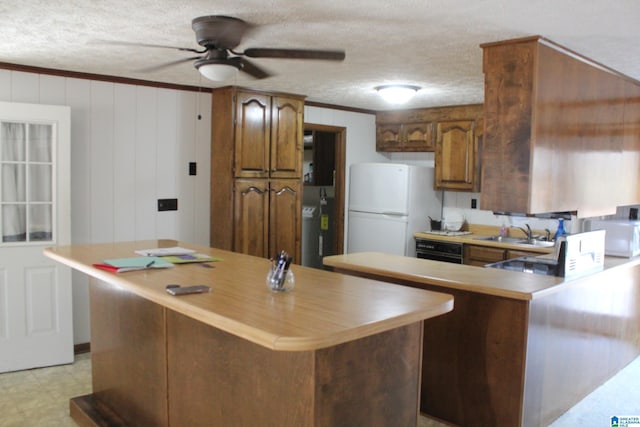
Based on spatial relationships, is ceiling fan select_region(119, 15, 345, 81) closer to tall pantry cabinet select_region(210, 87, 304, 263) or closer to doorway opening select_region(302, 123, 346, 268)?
tall pantry cabinet select_region(210, 87, 304, 263)

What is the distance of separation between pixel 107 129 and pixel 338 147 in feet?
7.99

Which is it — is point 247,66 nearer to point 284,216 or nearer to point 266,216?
point 266,216

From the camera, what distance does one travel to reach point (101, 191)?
14.2 feet

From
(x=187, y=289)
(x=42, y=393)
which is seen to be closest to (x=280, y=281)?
(x=187, y=289)

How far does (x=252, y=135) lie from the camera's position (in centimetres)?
473

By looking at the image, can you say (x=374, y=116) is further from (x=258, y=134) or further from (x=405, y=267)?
(x=405, y=267)

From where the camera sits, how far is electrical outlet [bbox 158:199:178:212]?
15.2ft

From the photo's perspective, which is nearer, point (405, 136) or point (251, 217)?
point (251, 217)

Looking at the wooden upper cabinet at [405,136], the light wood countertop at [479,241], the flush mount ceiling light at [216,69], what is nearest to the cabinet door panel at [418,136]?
the wooden upper cabinet at [405,136]

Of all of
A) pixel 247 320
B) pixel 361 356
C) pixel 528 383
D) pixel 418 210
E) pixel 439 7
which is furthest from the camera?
pixel 418 210

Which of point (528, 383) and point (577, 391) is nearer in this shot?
point (528, 383)

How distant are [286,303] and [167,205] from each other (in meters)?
2.92

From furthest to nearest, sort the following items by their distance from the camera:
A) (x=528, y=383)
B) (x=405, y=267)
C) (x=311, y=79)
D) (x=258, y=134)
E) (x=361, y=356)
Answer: (x=258, y=134)
(x=311, y=79)
(x=405, y=267)
(x=528, y=383)
(x=361, y=356)

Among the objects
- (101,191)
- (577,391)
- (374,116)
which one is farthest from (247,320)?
(374,116)
